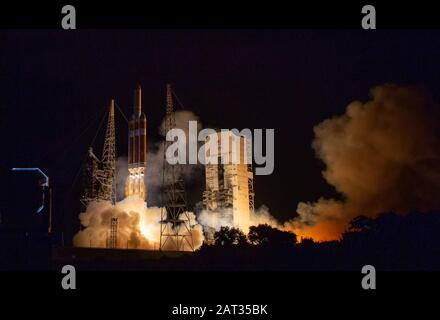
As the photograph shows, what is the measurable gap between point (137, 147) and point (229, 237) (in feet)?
26.8

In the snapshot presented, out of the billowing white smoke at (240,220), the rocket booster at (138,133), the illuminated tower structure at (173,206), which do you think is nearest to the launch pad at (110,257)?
the illuminated tower structure at (173,206)

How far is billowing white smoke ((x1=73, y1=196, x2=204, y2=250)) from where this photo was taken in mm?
34938

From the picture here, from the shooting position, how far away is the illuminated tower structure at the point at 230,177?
3484 centimetres

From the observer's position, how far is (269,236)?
3055cm

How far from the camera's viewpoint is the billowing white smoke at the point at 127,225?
1375 inches

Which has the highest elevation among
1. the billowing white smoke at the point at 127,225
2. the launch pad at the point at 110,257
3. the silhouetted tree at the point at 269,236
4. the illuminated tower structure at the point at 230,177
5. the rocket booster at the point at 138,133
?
the rocket booster at the point at 138,133

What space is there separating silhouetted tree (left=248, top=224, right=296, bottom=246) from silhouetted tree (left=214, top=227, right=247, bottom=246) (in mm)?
523

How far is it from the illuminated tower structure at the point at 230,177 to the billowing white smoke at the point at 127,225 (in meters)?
1.97

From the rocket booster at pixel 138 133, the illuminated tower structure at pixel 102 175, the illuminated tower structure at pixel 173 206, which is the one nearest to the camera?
the illuminated tower structure at pixel 173 206

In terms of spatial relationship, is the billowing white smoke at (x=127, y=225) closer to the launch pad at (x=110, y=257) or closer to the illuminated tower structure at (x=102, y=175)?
the illuminated tower structure at (x=102, y=175)

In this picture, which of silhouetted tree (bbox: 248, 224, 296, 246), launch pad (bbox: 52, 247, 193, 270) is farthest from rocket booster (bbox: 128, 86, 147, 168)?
silhouetted tree (bbox: 248, 224, 296, 246)

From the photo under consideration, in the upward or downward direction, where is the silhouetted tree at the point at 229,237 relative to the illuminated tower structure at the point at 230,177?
downward

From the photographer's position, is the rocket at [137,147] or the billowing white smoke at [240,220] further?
the rocket at [137,147]

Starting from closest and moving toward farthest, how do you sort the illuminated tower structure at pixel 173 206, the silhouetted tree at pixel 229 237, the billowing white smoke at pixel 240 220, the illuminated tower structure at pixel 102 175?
1. the silhouetted tree at pixel 229 237
2. the illuminated tower structure at pixel 173 206
3. the billowing white smoke at pixel 240 220
4. the illuminated tower structure at pixel 102 175
